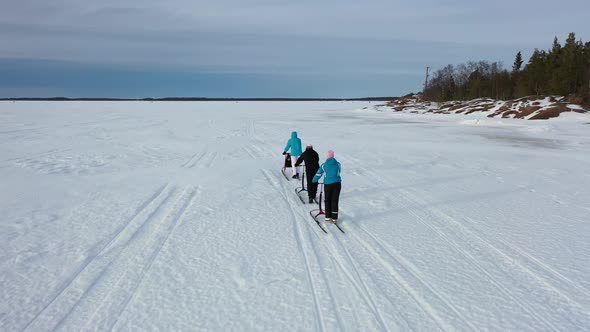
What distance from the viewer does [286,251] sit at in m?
6.02

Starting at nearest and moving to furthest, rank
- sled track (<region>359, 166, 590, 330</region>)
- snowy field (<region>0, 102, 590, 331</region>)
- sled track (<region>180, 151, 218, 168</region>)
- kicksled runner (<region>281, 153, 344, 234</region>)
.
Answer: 1. snowy field (<region>0, 102, 590, 331</region>)
2. sled track (<region>359, 166, 590, 330</region>)
3. kicksled runner (<region>281, 153, 344, 234</region>)
4. sled track (<region>180, 151, 218, 168</region>)

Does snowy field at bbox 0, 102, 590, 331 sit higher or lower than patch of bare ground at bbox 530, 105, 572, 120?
lower

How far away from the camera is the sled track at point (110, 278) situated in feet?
13.8

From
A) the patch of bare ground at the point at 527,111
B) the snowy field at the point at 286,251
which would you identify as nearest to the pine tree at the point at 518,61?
the patch of bare ground at the point at 527,111

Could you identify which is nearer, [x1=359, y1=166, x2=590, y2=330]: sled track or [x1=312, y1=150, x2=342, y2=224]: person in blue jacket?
[x1=359, y1=166, x2=590, y2=330]: sled track

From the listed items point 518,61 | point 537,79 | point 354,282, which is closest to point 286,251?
point 354,282

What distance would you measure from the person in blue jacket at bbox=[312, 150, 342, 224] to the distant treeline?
51.2 m

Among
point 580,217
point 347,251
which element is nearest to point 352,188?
point 347,251

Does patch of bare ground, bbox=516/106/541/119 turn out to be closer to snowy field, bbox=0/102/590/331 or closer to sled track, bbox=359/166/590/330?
snowy field, bbox=0/102/590/331

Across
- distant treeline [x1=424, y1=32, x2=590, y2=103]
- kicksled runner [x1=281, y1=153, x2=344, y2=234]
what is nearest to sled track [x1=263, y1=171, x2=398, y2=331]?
kicksled runner [x1=281, y1=153, x2=344, y2=234]

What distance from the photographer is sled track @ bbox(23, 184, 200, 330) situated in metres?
4.20

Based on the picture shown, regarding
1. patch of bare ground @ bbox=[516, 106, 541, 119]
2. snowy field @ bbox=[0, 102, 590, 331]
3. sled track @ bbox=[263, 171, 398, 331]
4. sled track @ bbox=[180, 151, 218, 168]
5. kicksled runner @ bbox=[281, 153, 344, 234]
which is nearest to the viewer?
sled track @ bbox=[263, 171, 398, 331]

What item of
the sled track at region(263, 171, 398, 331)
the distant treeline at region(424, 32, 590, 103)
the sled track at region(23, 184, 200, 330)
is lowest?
the sled track at region(23, 184, 200, 330)

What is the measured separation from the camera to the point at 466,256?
584 centimetres
